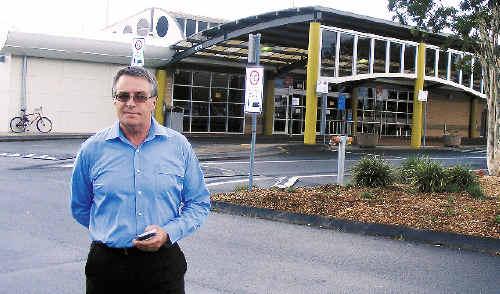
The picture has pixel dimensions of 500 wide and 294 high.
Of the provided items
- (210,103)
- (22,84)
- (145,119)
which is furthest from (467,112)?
(145,119)

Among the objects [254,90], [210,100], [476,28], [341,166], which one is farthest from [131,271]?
[210,100]

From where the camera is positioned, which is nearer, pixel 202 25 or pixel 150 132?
pixel 150 132

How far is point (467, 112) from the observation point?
143ft

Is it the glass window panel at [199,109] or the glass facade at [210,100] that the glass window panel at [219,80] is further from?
Result: the glass window panel at [199,109]

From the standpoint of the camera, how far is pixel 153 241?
301cm

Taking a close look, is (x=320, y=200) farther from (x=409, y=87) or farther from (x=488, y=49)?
(x=409, y=87)

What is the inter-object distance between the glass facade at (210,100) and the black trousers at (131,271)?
98.7 ft

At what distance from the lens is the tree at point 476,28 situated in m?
13.1

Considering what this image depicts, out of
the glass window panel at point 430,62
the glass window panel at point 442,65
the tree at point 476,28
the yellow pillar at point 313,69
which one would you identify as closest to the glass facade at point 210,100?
the yellow pillar at point 313,69

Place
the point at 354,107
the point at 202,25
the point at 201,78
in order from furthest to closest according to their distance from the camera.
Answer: the point at 202,25 < the point at 354,107 < the point at 201,78

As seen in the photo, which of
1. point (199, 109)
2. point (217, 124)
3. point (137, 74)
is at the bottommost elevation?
point (217, 124)

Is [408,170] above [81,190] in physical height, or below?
below

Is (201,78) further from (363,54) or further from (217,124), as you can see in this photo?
(363,54)

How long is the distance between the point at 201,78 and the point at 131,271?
102 ft
